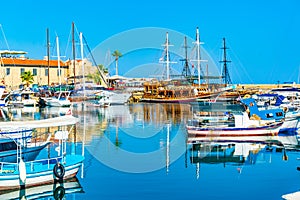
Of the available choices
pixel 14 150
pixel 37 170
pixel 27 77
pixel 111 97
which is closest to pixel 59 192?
pixel 37 170

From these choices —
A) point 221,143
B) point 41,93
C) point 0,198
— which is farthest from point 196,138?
point 41,93

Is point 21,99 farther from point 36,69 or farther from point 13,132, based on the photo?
point 13,132

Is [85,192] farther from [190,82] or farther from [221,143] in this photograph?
[190,82]

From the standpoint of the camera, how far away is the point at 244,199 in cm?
1689

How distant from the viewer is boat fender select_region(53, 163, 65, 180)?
18047mm

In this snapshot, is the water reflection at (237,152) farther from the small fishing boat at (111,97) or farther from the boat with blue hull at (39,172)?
the small fishing boat at (111,97)

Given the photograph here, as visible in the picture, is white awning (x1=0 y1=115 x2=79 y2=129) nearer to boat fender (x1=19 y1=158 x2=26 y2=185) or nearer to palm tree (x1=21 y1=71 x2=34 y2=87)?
boat fender (x1=19 y1=158 x2=26 y2=185)

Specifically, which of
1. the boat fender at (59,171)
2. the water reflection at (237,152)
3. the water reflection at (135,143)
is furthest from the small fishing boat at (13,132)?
the water reflection at (237,152)

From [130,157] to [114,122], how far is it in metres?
19.6

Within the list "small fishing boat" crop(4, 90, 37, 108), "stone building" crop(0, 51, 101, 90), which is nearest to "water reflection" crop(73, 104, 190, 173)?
"small fishing boat" crop(4, 90, 37, 108)

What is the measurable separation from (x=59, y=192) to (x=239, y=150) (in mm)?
13790

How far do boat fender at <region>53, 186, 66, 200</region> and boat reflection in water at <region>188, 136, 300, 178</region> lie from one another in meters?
6.71

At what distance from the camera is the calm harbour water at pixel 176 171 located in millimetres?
17875

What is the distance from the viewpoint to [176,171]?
21.8 metres
